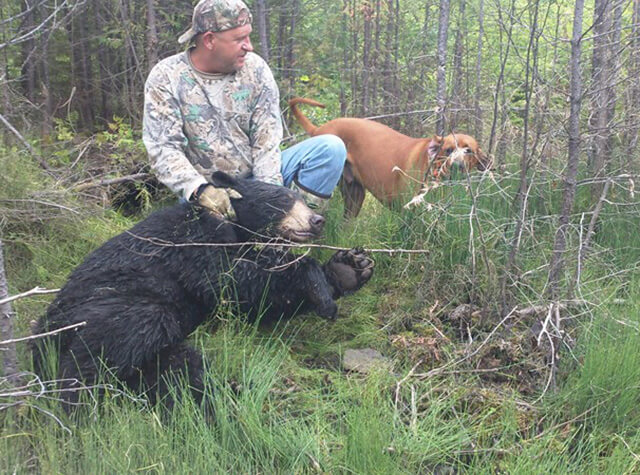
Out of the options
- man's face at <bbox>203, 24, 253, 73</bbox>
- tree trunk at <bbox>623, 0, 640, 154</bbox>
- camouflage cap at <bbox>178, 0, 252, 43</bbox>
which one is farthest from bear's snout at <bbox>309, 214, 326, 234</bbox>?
tree trunk at <bbox>623, 0, 640, 154</bbox>

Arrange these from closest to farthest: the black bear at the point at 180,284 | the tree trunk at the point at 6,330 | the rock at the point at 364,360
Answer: the tree trunk at the point at 6,330 < the black bear at the point at 180,284 < the rock at the point at 364,360

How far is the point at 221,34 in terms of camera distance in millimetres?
4117

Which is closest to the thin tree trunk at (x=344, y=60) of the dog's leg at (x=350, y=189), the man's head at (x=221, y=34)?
the dog's leg at (x=350, y=189)

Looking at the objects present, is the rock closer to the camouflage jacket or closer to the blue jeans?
the camouflage jacket

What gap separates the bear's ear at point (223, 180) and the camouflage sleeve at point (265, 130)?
0.74 meters

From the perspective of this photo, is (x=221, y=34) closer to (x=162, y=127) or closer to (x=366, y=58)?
(x=162, y=127)

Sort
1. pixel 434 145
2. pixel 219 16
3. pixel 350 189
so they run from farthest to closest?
pixel 350 189
pixel 434 145
pixel 219 16

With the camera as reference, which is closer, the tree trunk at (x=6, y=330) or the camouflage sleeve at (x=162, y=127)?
the tree trunk at (x=6, y=330)

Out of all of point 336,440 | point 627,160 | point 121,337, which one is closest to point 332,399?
point 336,440

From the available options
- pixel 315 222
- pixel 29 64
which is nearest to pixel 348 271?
pixel 315 222

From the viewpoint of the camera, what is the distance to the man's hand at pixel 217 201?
3549mm

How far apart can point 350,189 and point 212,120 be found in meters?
2.12

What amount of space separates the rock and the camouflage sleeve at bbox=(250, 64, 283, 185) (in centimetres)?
139

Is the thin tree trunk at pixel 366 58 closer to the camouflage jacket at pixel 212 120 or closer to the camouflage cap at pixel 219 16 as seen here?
the camouflage jacket at pixel 212 120
